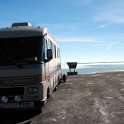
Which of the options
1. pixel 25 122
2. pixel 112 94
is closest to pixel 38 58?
pixel 25 122

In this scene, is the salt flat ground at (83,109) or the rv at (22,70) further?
the rv at (22,70)

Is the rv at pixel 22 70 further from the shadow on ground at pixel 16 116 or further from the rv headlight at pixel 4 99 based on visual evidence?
the shadow on ground at pixel 16 116

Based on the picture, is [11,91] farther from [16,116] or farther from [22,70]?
[16,116]

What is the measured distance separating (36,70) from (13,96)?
1218 millimetres

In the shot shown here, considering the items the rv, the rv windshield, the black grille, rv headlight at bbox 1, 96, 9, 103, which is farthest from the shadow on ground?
the rv windshield

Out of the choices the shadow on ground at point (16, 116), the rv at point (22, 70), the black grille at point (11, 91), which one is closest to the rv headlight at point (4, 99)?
the rv at point (22, 70)

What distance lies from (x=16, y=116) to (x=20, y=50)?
8.08 feet

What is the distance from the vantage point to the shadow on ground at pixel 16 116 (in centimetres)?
1256

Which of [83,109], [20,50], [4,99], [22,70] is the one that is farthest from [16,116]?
[83,109]

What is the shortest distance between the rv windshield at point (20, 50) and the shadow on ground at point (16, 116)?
1962 mm

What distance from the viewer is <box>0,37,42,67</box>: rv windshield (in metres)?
13.1

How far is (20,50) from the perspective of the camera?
43.9 ft

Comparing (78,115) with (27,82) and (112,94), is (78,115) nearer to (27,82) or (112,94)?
(27,82)

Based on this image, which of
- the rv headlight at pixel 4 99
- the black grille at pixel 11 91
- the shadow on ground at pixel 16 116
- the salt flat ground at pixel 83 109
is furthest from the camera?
the black grille at pixel 11 91
